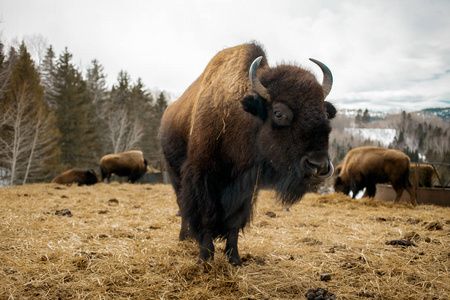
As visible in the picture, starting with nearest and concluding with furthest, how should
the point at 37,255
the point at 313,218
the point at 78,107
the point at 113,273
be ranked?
the point at 113,273, the point at 37,255, the point at 313,218, the point at 78,107

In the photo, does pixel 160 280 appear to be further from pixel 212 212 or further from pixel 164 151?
pixel 164 151

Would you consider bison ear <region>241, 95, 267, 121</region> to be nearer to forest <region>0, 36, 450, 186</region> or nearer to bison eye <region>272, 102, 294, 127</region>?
bison eye <region>272, 102, 294, 127</region>

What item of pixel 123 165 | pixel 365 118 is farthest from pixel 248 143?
pixel 365 118

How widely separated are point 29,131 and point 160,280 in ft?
68.4

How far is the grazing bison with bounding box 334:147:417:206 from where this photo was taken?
975cm

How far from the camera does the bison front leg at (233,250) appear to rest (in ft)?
10.3

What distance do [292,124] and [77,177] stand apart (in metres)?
13.2

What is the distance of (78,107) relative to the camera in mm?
26203

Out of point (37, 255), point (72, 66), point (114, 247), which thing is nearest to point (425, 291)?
point (114, 247)

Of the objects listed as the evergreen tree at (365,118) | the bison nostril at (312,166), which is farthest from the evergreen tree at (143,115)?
the evergreen tree at (365,118)

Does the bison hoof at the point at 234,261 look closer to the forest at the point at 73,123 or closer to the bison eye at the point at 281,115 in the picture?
the bison eye at the point at 281,115

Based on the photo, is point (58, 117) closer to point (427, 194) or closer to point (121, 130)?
point (121, 130)

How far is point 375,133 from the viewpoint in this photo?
4259cm

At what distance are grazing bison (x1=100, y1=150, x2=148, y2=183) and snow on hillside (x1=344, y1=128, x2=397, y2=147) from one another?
108ft
